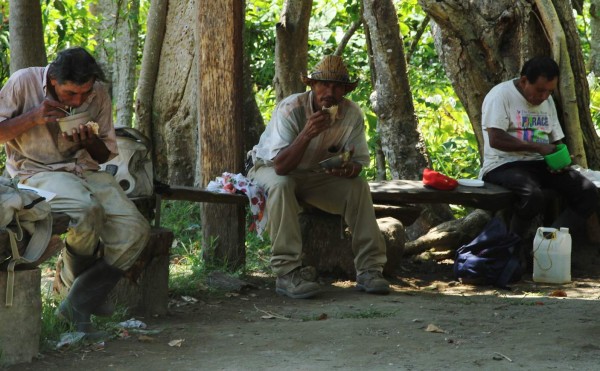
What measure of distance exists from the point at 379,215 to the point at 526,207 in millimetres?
1137

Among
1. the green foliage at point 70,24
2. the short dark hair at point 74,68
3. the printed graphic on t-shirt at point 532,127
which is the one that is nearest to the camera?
the short dark hair at point 74,68

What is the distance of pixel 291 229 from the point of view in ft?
21.6

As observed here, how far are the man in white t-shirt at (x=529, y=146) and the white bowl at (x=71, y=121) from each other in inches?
143

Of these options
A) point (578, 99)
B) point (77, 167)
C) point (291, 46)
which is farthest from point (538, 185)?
point (77, 167)

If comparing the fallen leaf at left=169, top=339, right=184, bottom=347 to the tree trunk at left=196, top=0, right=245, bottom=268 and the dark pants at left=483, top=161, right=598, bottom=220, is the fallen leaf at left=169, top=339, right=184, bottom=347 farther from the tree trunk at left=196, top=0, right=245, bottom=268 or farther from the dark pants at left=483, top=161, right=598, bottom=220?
the dark pants at left=483, top=161, right=598, bottom=220

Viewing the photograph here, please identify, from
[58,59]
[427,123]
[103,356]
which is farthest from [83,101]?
[427,123]

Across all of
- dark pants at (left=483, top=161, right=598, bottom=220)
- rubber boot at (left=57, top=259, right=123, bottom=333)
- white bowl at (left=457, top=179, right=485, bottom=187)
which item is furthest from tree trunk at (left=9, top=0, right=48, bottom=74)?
dark pants at (left=483, top=161, right=598, bottom=220)

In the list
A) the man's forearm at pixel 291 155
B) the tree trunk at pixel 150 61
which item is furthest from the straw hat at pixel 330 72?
the tree trunk at pixel 150 61

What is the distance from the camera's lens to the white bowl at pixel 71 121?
192 inches

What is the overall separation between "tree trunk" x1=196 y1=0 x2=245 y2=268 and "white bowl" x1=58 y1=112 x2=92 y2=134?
2.25m

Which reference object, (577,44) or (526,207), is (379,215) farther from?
(577,44)

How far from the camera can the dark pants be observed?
7.44m

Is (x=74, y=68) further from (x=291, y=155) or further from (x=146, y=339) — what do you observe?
(x=291, y=155)

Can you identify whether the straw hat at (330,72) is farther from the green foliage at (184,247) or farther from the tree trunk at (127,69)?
the tree trunk at (127,69)
